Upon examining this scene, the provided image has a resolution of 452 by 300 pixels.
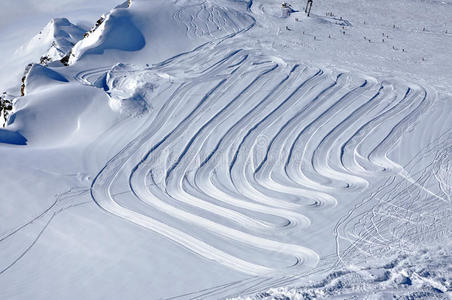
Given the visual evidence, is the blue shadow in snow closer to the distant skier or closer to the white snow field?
the white snow field

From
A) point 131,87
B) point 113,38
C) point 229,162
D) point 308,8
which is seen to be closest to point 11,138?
point 131,87

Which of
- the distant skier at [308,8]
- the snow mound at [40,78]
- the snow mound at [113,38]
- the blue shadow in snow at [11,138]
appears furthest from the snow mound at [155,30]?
the blue shadow in snow at [11,138]

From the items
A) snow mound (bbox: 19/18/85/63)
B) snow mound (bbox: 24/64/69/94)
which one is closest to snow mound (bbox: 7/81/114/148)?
snow mound (bbox: 24/64/69/94)

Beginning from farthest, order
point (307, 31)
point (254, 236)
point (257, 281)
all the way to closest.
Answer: point (307, 31) → point (254, 236) → point (257, 281)

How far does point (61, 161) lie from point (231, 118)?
4.18m

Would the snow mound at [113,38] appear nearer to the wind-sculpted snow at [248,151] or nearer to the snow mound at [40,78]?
the snow mound at [40,78]

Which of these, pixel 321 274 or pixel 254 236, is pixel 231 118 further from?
pixel 321 274

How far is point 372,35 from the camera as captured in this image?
50.7ft

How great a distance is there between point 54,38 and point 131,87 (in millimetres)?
11913

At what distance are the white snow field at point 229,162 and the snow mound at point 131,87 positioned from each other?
5 cm

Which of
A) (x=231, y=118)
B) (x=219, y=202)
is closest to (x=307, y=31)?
(x=231, y=118)

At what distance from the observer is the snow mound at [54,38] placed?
2094 cm

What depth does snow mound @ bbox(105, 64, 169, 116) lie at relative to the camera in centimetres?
1109

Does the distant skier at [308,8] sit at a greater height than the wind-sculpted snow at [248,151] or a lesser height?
greater
